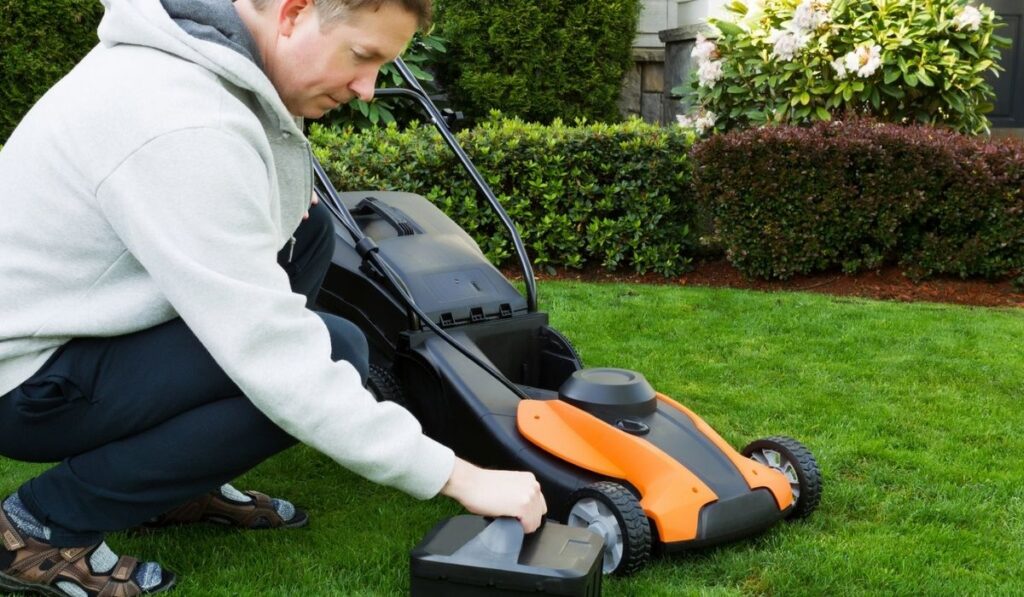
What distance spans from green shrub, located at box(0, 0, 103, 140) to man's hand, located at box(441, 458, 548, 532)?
178 inches

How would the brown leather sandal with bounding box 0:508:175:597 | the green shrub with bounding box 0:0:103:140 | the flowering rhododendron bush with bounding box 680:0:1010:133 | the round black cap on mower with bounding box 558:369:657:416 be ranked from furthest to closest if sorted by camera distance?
1. the green shrub with bounding box 0:0:103:140
2. the flowering rhododendron bush with bounding box 680:0:1010:133
3. the round black cap on mower with bounding box 558:369:657:416
4. the brown leather sandal with bounding box 0:508:175:597

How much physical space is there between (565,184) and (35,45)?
2.64m

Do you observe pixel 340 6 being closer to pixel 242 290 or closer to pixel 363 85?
pixel 363 85

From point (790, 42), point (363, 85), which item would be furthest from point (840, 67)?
point (363, 85)

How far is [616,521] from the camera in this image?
197 cm

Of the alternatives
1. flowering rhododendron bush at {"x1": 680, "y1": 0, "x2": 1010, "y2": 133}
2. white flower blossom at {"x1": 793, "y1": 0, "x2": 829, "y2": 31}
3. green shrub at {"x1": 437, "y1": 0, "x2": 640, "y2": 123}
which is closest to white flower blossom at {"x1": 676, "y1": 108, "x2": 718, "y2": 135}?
flowering rhododendron bush at {"x1": 680, "y1": 0, "x2": 1010, "y2": 133}

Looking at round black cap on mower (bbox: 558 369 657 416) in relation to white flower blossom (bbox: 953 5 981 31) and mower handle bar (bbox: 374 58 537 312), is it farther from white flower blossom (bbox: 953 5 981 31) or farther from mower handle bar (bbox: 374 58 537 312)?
white flower blossom (bbox: 953 5 981 31)

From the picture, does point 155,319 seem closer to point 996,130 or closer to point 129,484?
point 129,484

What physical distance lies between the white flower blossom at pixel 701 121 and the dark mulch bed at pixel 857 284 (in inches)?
30.4

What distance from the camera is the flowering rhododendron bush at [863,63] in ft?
16.7

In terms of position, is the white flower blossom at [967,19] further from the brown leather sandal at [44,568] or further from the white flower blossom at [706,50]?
the brown leather sandal at [44,568]

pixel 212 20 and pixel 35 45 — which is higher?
pixel 212 20

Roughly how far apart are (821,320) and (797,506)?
6.48 feet

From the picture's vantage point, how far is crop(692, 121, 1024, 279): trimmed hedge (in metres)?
4.61
